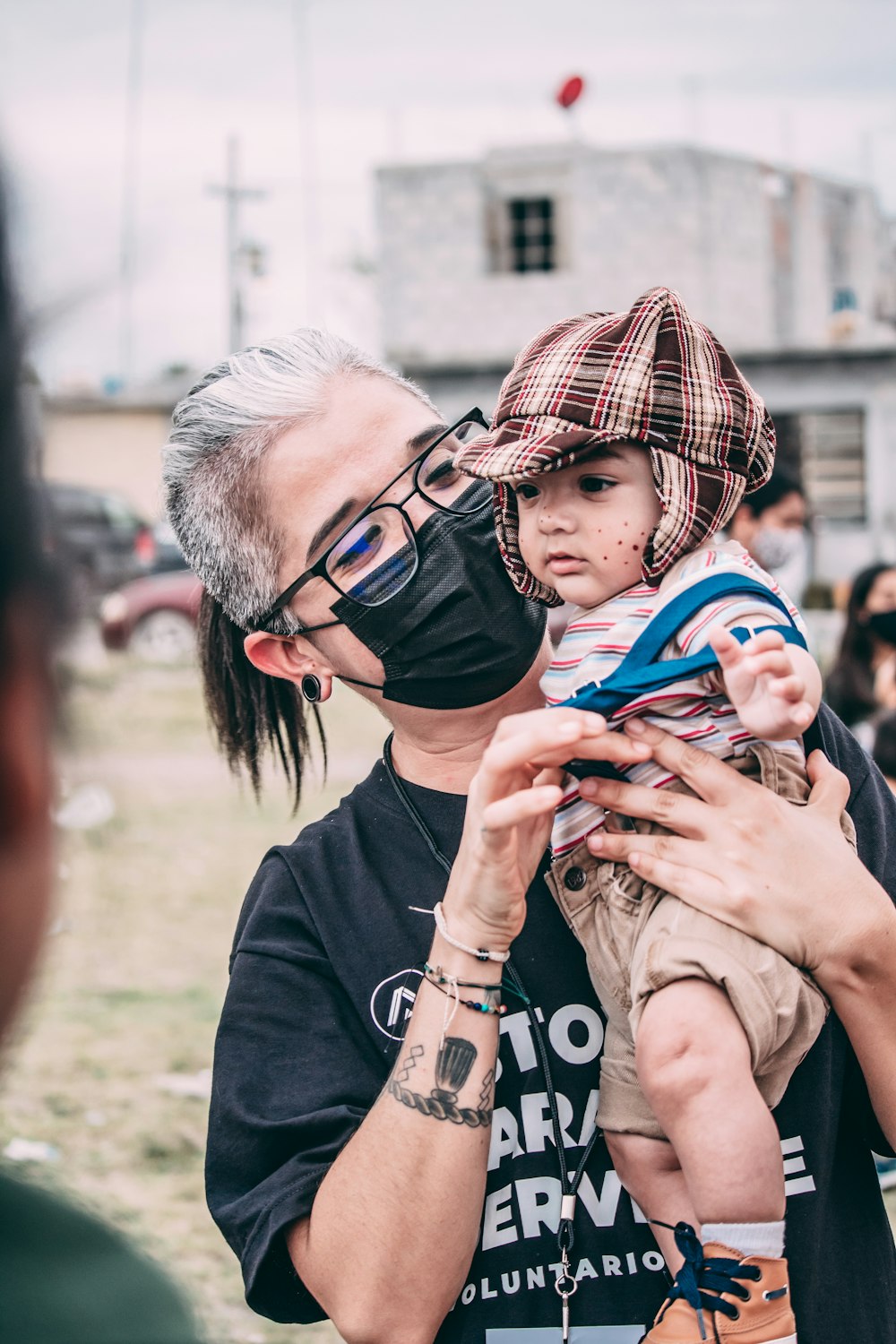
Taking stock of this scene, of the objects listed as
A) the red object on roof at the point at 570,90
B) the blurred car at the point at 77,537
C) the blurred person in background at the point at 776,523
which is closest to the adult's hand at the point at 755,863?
the blurred car at the point at 77,537

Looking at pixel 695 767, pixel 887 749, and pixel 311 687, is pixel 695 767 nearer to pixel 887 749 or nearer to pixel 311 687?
pixel 311 687

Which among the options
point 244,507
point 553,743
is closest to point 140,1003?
point 244,507

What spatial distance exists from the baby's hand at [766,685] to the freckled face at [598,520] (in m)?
0.28

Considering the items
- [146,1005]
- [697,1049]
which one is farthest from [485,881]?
[146,1005]

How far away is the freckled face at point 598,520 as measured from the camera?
1.96 m

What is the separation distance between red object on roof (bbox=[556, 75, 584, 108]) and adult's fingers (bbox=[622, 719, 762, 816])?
2176 cm

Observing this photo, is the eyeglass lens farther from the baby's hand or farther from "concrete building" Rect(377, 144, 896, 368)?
"concrete building" Rect(377, 144, 896, 368)

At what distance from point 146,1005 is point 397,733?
16.4 feet

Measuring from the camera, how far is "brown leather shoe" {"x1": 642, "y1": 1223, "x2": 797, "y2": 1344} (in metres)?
1.67

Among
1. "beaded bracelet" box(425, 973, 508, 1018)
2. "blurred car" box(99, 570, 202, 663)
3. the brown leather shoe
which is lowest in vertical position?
"blurred car" box(99, 570, 202, 663)

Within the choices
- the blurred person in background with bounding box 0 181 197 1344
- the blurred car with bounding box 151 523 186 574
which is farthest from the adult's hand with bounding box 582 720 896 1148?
the blurred car with bounding box 151 523 186 574

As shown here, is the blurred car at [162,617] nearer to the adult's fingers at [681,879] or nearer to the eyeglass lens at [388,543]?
the eyeglass lens at [388,543]

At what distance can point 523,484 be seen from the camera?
2074mm

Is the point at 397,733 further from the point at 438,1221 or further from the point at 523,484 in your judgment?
the point at 438,1221
